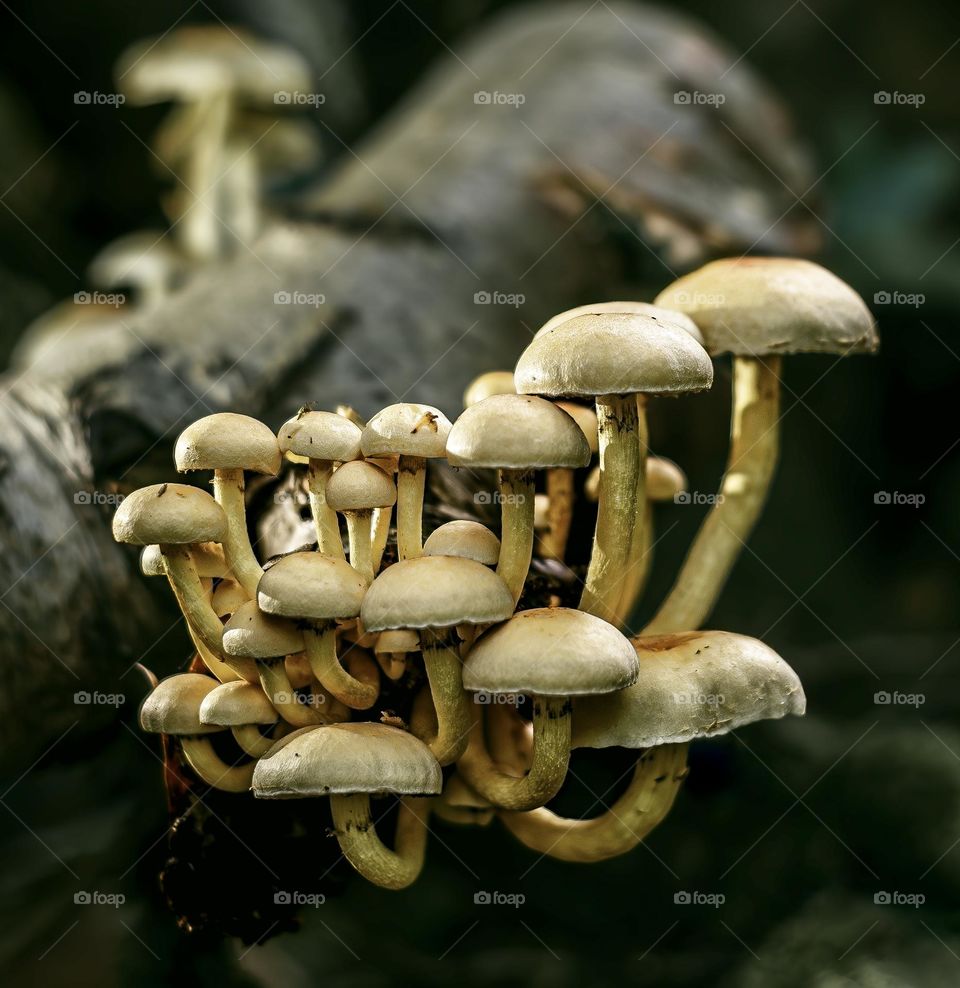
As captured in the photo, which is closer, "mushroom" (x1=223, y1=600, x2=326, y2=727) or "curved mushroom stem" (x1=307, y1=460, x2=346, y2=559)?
"mushroom" (x1=223, y1=600, x2=326, y2=727)

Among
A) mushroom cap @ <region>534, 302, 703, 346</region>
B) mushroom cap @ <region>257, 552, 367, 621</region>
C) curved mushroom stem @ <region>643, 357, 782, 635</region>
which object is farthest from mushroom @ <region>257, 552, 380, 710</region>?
curved mushroom stem @ <region>643, 357, 782, 635</region>

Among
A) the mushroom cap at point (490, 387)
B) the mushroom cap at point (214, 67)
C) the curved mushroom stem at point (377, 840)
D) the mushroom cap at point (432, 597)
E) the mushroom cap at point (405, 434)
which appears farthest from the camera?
the mushroom cap at point (214, 67)

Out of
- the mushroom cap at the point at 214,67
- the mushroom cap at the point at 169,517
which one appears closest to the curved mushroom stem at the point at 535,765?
the mushroom cap at the point at 169,517

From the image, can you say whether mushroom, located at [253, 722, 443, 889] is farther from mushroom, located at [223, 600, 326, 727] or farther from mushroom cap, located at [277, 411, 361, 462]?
mushroom cap, located at [277, 411, 361, 462]

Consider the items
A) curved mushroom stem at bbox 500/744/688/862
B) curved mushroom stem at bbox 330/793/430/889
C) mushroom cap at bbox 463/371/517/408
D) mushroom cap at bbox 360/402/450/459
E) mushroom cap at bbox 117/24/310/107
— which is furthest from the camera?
mushroom cap at bbox 117/24/310/107

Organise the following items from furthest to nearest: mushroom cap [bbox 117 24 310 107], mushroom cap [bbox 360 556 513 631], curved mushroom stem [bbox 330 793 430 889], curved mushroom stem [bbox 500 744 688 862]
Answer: mushroom cap [bbox 117 24 310 107] → curved mushroom stem [bbox 500 744 688 862] → curved mushroom stem [bbox 330 793 430 889] → mushroom cap [bbox 360 556 513 631]

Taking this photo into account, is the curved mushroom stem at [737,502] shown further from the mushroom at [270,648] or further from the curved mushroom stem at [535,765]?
the mushroom at [270,648]

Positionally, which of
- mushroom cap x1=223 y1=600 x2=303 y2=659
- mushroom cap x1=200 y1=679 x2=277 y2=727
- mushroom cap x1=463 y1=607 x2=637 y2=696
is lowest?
mushroom cap x1=200 y1=679 x2=277 y2=727
